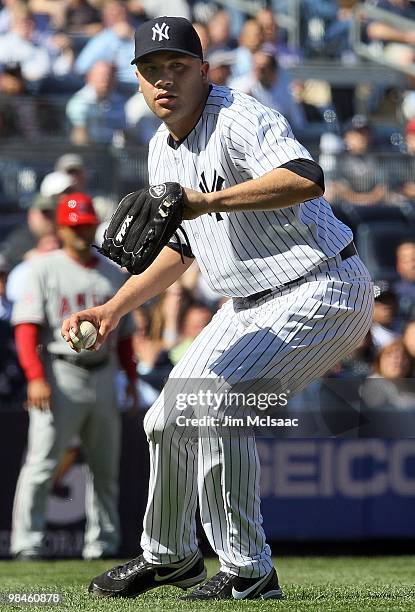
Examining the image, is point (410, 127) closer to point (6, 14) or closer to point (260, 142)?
point (6, 14)

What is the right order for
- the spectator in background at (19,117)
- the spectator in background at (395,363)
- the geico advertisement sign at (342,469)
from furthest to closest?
the spectator in background at (19,117), the spectator in background at (395,363), the geico advertisement sign at (342,469)

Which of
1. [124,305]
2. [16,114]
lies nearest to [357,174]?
[16,114]

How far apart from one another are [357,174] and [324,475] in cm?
381

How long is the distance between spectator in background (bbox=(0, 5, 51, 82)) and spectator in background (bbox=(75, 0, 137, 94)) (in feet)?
1.23

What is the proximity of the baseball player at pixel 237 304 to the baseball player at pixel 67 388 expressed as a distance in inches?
113

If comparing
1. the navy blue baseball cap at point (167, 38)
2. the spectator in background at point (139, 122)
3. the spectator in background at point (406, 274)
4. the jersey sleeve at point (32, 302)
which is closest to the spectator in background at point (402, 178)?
the spectator in background at point (406, 274)

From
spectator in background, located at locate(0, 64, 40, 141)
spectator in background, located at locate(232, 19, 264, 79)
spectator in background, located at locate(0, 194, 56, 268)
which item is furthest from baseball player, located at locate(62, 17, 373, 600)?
spectator in background, located at locate(232, 19, 264, 79)

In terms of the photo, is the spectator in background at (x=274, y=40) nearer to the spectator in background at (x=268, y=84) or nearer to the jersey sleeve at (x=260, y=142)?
the spectator in background at (x=268, y=84)

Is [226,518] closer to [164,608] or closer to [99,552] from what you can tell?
[164,608]

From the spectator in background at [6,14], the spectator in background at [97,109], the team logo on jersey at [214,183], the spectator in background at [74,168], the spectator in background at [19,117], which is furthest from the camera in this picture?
the spectator in background at [6,14]

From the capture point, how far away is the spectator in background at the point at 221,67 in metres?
11.3

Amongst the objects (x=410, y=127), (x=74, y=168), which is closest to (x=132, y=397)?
(x=74, y=168)

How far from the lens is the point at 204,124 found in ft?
14.7

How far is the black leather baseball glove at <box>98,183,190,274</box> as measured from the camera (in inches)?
160
